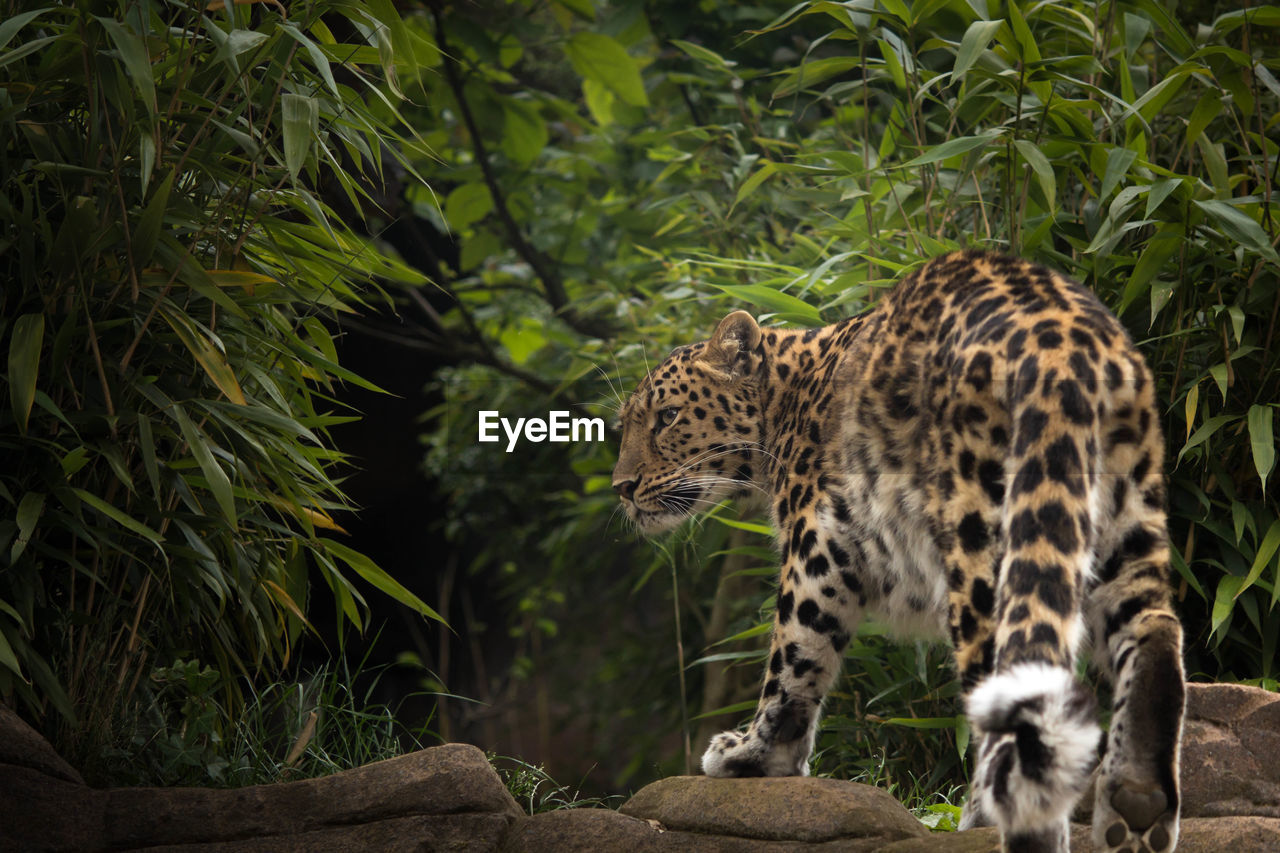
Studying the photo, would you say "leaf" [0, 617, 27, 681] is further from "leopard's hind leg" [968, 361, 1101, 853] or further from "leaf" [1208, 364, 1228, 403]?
"leaf" [1208, 364, 1228, 403]

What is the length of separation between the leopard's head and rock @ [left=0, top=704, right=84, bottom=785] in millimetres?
1979

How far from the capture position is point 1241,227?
3.90m

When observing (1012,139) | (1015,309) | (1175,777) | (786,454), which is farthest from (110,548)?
(1012,139)

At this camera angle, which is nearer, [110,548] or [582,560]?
[110,548]

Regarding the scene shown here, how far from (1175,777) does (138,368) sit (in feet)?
9.37

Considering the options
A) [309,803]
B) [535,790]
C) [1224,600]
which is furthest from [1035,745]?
[1224,600]

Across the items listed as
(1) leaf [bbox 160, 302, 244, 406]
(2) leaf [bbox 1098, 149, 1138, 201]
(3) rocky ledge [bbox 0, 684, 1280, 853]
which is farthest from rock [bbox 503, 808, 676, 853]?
(2) leaf [bbox 1098, 149, 1138, 201]

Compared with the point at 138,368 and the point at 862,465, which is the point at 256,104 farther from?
the point at 862,465

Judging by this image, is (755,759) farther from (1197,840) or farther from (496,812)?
(1197,840)

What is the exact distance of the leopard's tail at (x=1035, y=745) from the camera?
93.5 inches

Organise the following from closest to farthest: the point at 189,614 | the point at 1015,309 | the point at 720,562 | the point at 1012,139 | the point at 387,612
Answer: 1. the point at 1015,309
2. the point at 189,614
3. the point at 1012,139
4. the point at 720,562
5. the point at 387,612

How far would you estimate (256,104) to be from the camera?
11.7ft

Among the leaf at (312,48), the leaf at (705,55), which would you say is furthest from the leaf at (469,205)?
the leaf at (312,48)

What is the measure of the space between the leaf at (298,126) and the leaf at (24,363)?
0.77 m
